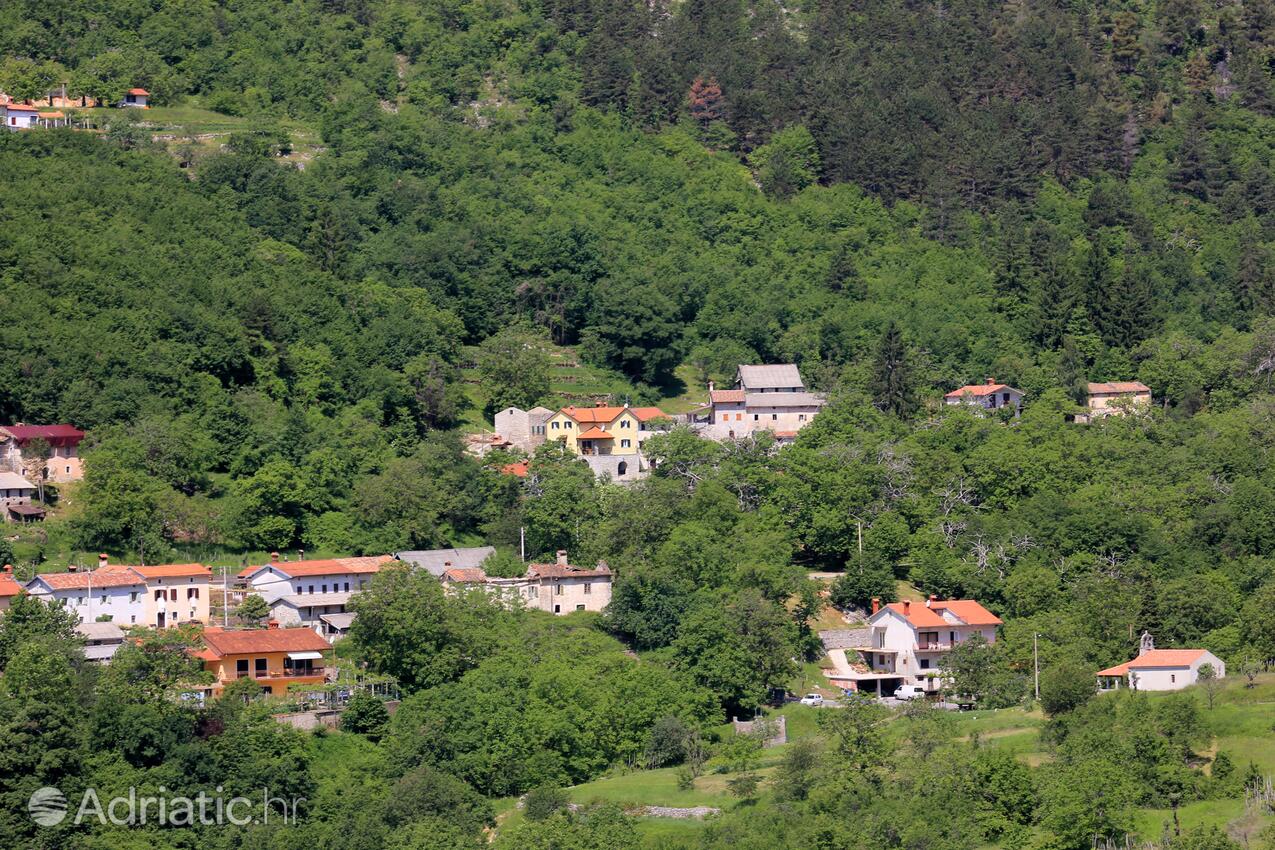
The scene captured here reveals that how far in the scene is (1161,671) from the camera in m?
80.5

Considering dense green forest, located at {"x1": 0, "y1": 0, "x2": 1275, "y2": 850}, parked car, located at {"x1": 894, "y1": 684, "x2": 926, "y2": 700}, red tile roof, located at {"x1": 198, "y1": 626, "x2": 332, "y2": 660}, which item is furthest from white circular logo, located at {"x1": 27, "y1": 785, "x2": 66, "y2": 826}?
parked car, located at {"x1": 894, "y1": 684, "x2": 926, "y2": 700}

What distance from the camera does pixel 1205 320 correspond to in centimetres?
12206

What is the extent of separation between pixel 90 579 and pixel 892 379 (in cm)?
4059

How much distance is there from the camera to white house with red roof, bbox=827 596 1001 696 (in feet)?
282

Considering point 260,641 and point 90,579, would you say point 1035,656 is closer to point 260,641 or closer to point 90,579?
point 260,641

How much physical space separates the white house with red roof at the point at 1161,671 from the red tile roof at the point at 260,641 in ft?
88.3

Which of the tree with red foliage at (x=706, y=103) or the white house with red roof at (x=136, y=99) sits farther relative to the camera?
the tree with red foliage at (x=706, y=103)

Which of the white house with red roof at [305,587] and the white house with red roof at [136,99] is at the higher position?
the white house with red roof at [136,99]

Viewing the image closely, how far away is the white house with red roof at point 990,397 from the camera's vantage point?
10912cm

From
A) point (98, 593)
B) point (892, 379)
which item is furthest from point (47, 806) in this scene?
point (892, 379)

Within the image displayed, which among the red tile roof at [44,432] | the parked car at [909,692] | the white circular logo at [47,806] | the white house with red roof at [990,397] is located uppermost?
the white house with red roof at [990,397]

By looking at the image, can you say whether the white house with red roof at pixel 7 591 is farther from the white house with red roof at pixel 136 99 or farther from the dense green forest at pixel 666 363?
the white house with red roof at pixel 136 99

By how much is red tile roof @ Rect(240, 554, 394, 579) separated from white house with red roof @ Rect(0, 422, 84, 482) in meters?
9.45

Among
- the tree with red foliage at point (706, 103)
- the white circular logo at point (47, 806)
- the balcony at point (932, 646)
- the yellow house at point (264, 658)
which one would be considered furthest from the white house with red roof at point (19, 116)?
the balcony at point (932, 646)
